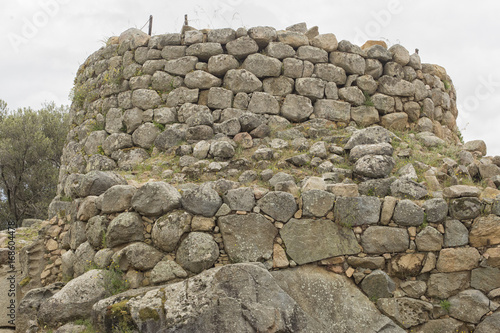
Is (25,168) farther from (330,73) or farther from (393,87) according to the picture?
(393,87)

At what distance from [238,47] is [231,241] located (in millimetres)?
4580

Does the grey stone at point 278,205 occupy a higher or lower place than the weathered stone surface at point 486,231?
higher

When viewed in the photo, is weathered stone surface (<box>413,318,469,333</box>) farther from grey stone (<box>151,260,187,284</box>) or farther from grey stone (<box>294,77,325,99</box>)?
grey stone (<box>294,77,325,99</box>)

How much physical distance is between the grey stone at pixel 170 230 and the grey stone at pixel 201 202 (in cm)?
12

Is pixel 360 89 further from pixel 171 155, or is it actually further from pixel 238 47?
pixel 171 155

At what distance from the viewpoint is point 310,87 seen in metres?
8.24

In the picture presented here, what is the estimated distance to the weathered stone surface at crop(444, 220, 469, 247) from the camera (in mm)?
5242

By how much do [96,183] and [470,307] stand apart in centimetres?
517

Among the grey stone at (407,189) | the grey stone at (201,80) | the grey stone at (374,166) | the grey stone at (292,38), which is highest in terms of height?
the grey stone at (292,38)

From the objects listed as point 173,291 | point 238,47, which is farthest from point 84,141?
point 173,291

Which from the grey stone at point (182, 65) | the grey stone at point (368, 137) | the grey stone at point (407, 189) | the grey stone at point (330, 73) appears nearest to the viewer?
the grey stone at point (407, 189)

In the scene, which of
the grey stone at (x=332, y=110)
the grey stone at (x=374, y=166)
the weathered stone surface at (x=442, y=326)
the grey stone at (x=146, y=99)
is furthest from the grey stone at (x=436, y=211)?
the grey stone at (x=146, y=99)

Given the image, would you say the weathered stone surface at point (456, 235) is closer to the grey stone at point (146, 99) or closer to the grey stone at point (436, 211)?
the grey stone at point (436, 211)

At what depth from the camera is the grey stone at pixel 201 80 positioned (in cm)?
804
